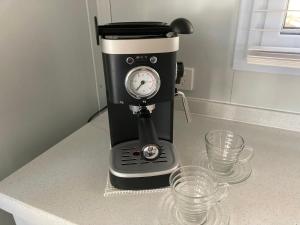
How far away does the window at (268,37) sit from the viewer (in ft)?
2.53

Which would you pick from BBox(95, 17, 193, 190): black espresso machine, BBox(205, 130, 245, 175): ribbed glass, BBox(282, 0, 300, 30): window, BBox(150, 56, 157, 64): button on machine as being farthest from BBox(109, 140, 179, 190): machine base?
BBox(282, 0, 300, 30): window

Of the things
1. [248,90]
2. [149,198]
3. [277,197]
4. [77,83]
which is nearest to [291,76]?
[248,90]

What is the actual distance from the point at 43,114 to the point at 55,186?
31 centimetres

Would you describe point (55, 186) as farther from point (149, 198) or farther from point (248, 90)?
point (248, 90)

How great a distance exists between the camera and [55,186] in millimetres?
643

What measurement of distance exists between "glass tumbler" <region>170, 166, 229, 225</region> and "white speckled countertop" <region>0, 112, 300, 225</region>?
0.15 feet

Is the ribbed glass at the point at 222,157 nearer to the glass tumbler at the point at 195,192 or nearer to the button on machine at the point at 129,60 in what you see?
the glass tumbler at the point at 195,192

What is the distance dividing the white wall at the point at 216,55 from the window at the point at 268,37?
1.1 inches

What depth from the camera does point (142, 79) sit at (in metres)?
0.57

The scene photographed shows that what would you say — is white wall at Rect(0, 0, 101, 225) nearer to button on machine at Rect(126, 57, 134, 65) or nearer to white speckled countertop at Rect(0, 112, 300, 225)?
white speckled countertop at Rect(0, 112, 300, 225)

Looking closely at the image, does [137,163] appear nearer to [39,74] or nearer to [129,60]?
[129,60]

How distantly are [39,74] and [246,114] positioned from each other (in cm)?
72

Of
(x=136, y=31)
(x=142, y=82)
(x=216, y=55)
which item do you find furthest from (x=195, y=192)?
(x=216, y=55)

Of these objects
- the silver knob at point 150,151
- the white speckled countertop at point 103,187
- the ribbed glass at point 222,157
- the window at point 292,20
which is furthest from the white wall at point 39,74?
the window at point 292,20
